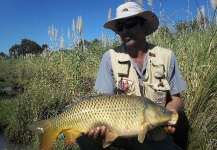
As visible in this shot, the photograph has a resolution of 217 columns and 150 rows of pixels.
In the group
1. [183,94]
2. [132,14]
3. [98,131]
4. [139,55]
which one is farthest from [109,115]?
[183,94]

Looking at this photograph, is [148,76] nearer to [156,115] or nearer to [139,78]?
[139,78]

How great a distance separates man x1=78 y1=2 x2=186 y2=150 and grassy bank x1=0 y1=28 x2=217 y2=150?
1.22ft

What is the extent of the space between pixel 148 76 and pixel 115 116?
3.13ft

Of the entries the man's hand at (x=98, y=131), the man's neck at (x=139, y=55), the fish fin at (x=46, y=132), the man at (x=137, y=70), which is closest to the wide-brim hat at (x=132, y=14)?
the man at (x=137, y=70)

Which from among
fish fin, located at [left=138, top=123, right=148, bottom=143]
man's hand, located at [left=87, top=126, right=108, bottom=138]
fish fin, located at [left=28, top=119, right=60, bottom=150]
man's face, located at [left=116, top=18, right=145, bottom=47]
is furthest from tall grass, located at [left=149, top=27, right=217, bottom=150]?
fish fin, located at [left=28, top=119, right=60, bottom=150]

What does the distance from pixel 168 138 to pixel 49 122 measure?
1.29 m

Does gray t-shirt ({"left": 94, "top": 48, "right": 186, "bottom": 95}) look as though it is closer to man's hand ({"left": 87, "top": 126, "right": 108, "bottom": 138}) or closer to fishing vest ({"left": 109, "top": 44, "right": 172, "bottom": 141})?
fishing vest ({"left": 109, "top": 44, "right": 172, "bottom": 141})

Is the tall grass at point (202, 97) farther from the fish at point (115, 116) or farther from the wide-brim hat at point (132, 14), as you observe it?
the fish at point (115, 116)

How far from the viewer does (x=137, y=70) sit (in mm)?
3408

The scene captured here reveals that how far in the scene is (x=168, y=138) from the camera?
325cm

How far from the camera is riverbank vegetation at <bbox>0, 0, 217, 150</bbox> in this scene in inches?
139

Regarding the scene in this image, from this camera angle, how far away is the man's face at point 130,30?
332cm

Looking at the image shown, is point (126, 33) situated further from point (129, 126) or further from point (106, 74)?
point (129, 126)

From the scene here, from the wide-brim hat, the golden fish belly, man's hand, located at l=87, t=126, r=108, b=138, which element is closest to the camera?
the golden fish belly
